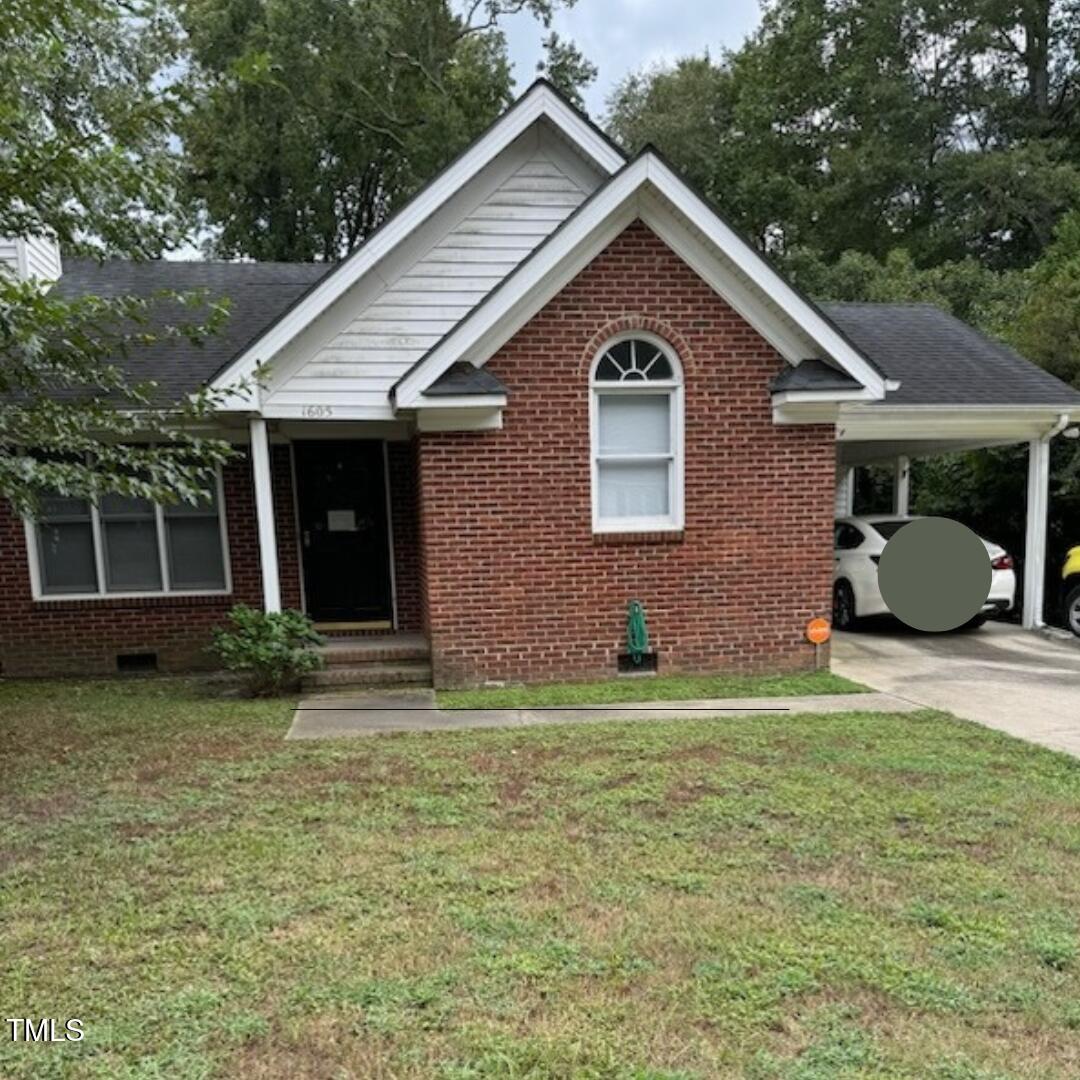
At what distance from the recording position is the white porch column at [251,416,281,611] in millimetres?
7305

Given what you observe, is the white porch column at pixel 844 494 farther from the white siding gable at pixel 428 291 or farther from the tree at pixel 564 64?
the tree at pixel 564 64

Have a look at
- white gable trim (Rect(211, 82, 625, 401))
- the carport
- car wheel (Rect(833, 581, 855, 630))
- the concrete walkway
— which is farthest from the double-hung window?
car wheel (Rect(833, 581, 855, 630))

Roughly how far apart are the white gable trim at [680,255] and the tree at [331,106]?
16212 mm

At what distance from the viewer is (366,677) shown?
7359 mm

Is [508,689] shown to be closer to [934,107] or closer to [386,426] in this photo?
[386,426]

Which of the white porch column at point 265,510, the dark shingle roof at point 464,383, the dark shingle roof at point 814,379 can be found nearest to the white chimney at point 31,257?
the white porch column at point 265,510

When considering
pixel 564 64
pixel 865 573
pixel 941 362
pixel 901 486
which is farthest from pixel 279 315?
pixel 564 64

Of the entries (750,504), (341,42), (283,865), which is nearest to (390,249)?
(750,504)

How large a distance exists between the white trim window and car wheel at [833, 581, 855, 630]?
13.9 feet

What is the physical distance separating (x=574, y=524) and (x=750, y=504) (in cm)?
170

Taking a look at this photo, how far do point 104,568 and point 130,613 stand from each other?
1.79 ft

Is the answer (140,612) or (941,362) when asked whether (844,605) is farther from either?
(140,612)

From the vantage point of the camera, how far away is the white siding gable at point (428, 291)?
7.47m

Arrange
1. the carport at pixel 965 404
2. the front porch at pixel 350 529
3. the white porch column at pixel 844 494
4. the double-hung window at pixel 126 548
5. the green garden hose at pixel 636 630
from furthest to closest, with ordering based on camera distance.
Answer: the white porch column at pixel 844 494 < the carport at pixel 965 404 < the front porch at pixel 350 529 < the double-hung window at pixel 126 548 < the green garden hose at pixel 636 630
